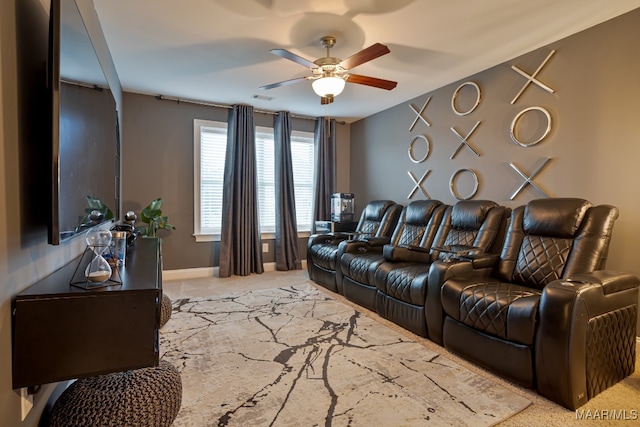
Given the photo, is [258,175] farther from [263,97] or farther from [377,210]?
[377,210]

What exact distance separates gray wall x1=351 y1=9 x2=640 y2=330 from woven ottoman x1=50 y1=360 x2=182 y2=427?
3.21 meters

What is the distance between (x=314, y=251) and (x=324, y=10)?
110 inches

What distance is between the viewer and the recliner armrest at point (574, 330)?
65.5 inches

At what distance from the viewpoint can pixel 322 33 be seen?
2641 mm

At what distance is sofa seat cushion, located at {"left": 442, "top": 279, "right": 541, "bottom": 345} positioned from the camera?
1.84 m

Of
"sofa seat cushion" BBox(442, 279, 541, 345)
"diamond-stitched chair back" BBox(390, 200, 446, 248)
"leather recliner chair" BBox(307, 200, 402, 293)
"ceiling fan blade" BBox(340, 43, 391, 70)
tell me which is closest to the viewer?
"sofa seat cushion" BBox(442, 279, 541, 345)

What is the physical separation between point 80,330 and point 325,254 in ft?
10.1

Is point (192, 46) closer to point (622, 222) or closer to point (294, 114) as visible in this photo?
point (294, 114)

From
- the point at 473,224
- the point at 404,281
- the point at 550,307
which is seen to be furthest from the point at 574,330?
the point at 473,224

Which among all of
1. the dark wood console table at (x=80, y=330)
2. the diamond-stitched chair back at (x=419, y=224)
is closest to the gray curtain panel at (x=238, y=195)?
the diamond-stitched chair back at (x=419, y=224)

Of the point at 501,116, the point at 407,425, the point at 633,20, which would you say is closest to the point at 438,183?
the point at 501,116

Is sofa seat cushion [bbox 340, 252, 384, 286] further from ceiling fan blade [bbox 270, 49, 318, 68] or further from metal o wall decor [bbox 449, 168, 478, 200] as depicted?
ceiling fan blade [bbox 270, 49, 318, 68]

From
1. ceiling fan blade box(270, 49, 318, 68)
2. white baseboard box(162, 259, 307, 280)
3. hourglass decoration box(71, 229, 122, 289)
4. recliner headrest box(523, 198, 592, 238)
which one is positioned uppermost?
ceiling fan blade box(270, 49, 318, 68)

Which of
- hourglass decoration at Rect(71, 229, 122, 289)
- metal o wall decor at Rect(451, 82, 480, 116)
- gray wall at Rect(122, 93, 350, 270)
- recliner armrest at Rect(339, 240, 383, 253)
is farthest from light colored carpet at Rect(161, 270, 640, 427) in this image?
gray wall at Rect(122, 93, 350, 270)
